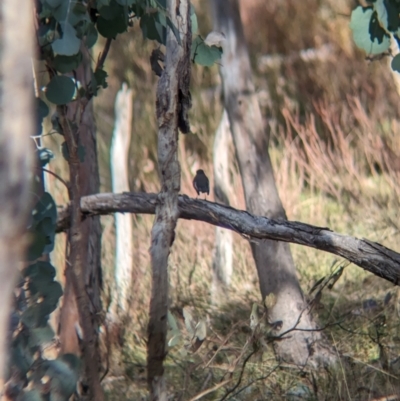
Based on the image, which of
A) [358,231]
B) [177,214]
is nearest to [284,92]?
[358,231]

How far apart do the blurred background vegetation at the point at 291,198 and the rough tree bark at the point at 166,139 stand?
0.40 m

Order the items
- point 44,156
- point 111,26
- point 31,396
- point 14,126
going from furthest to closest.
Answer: point 44,156 < point 111,26 < point 31,396 < point 14,126

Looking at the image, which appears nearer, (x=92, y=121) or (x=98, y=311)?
(x=98, y=311)

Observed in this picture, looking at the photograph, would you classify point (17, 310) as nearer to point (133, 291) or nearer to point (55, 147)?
point (133, 291)

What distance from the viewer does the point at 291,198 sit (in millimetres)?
6570

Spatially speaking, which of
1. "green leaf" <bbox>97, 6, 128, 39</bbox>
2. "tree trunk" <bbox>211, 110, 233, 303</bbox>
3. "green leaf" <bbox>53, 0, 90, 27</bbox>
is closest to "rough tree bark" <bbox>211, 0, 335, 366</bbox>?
"tree trunk" <bbox>211, 110, 233, 303</bbox>

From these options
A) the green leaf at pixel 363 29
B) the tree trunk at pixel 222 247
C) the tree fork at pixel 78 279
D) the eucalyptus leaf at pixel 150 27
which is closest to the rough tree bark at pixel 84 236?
the tree fork at pixel 78 279

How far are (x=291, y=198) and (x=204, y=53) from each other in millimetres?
4510

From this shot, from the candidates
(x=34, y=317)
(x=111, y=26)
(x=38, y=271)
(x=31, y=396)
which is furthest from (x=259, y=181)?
(x=31, y=396)

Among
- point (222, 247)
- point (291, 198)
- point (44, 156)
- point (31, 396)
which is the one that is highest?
point (291, 198)

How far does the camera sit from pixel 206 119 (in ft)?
28.1

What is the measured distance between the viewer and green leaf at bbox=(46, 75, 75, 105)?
6.85 feet

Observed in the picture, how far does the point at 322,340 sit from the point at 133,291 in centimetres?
153

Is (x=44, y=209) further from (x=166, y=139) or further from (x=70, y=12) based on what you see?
(x=70, y=12)
